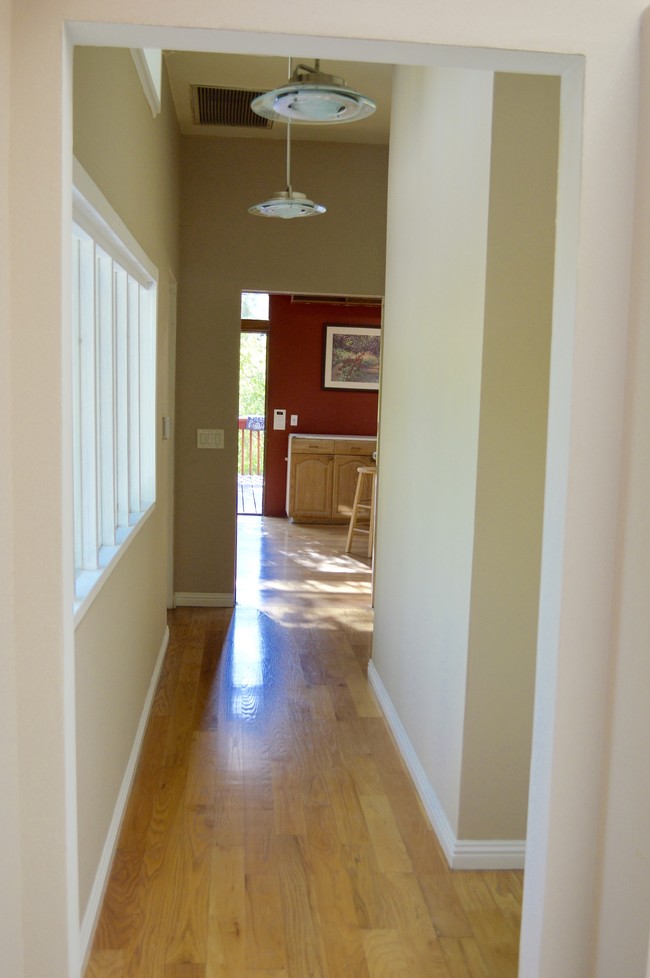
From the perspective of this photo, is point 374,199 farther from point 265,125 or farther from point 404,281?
point 404,281

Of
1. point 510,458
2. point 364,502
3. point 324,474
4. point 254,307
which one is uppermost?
point 254,307

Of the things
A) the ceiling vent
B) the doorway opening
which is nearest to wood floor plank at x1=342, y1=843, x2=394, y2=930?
the ceiling vent

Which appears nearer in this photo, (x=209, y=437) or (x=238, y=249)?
(x=238, y=249)

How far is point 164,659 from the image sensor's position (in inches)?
189

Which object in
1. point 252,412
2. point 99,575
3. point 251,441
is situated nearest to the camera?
Result: point 99,575

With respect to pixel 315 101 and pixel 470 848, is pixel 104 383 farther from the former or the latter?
pixel 470 848

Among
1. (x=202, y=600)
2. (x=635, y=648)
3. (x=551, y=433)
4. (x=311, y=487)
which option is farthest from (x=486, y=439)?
(x=311, y=487)

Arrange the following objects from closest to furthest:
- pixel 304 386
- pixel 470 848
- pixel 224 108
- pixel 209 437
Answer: pixel 470 848 → pixel 224 108 → pixel 209 437 → pixel 304 386

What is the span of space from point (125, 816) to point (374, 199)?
4060mm

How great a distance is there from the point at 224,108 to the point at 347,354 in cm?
491

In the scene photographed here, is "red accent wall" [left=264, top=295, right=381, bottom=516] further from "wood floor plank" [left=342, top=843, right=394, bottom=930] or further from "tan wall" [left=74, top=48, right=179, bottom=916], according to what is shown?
"wood floor plank" [left=342, top=843, right=394, bottom=930]

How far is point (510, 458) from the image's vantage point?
2.68m

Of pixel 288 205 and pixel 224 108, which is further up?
pixel 224 108

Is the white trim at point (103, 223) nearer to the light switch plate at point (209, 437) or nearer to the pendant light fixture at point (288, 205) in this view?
the pendant light fixture at point (288, 205)
